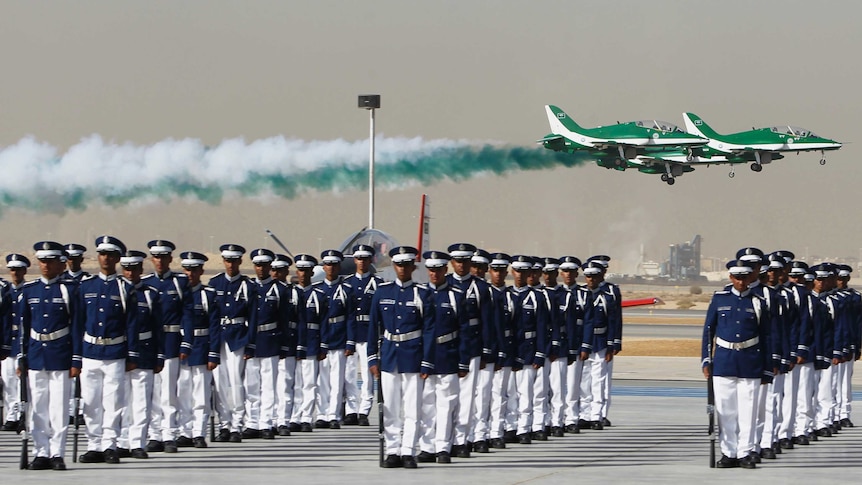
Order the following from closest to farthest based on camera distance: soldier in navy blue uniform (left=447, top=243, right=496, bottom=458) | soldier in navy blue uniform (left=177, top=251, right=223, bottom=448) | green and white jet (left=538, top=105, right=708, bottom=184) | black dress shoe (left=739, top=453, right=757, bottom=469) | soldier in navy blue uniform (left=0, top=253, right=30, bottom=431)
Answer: black dress shoe (left=739, top=453, right=757, bottom=469) → soldier in navy blue uniform (left=447, top=243, right=496, bottom=458) → soldier in navy blue uniform (left=0, top=253, right=30, bottom=431) → soldier in navy blue uniform (left=177, top=251, right=223, bottom=448) → green and white jet (left=538, top=105, right=708, bottom=184)

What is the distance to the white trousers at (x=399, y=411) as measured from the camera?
15.2 meters

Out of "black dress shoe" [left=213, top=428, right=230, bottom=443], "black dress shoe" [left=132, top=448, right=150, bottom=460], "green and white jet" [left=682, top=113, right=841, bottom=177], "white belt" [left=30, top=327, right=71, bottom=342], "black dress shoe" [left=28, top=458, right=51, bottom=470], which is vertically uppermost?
"green and white jet" [left=682, top=113, right=841, bottom=177]

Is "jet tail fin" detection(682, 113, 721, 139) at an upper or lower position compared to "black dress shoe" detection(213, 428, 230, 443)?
upper

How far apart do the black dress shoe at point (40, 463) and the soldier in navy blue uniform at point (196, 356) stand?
2.81 meters

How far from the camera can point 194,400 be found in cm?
1745

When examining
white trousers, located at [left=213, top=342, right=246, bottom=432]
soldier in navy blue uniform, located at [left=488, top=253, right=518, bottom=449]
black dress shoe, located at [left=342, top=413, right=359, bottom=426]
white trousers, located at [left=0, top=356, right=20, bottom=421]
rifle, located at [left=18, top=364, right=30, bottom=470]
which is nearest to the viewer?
rifle, located at [left=18, top=364, right=30, bottom=470]

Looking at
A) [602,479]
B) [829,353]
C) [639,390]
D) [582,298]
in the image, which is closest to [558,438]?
[582,298]

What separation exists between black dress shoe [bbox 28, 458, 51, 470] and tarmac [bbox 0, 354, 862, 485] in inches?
6.7

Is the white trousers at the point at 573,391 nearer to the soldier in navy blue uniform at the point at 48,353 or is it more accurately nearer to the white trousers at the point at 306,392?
the white trousers at the point at 306,392

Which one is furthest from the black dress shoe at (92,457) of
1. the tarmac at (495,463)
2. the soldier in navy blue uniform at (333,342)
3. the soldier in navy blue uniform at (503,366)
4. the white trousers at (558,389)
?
the white trousers at (558,389)

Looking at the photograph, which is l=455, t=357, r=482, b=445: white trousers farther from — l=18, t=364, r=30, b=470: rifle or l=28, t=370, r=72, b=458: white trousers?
l=18, t=364, r=30, b=470: rifle

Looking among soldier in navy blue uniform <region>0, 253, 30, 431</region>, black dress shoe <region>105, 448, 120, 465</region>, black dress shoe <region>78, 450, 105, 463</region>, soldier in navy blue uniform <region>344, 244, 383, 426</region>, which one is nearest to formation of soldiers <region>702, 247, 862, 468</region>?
soldier in navy blue uniform <region>344, 244, 383, 426</region>

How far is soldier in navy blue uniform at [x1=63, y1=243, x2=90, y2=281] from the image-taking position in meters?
18.2

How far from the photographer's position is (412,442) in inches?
601
